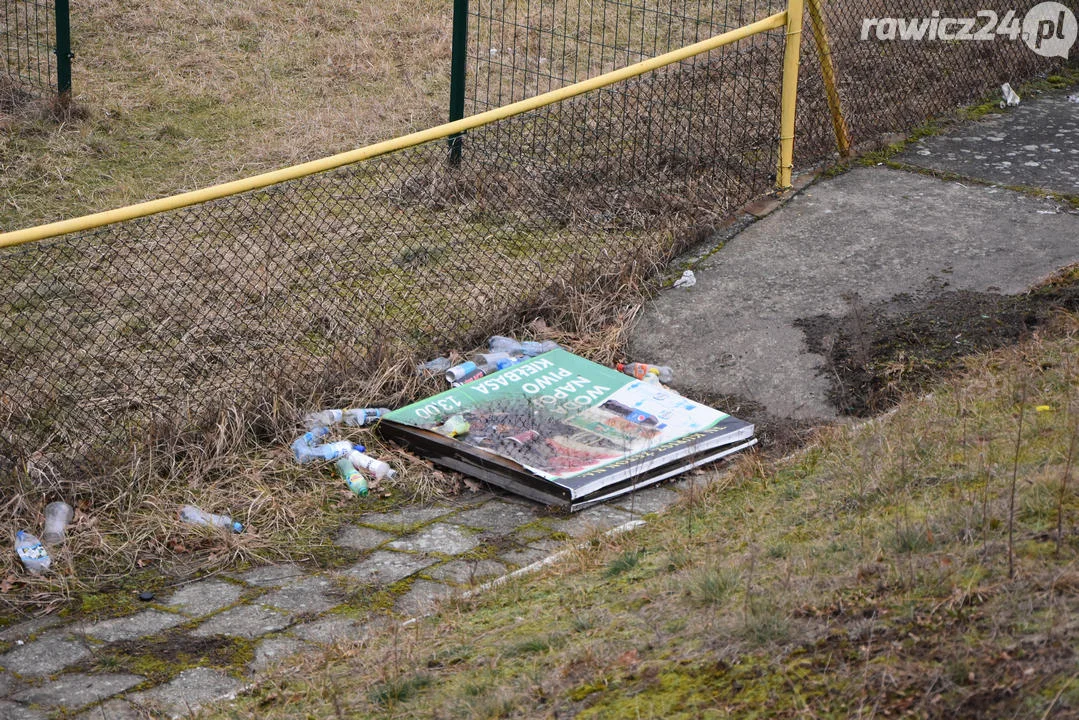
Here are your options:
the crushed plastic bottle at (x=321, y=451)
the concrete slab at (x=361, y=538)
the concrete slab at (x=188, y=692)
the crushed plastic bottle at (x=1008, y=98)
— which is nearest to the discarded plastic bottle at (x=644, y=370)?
the crushed plastic bottle at (x=321, y=451)

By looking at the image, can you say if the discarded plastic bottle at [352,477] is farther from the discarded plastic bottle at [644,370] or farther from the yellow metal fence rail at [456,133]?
the discarded plastic bottle at [644,370]

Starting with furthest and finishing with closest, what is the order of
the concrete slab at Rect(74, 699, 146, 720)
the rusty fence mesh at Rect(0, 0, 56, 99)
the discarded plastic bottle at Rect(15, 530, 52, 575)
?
the rusty fence mesh at Rect(0, 0, 56, 99)
the discarded plastic bottle at Rect(15, 530, 52, 575)
the concrete slab at Rect(74, 699, 146, 720)

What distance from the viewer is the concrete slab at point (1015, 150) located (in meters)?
6.68

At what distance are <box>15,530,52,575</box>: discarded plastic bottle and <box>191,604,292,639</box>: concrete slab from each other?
645 millimetres

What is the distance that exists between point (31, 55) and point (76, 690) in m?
7.26

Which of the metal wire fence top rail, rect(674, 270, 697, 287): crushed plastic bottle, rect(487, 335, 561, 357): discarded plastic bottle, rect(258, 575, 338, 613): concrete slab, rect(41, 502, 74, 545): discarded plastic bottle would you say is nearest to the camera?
rect(258, 575, 338, 613): concrete slab

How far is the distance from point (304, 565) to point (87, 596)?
2.27 feet

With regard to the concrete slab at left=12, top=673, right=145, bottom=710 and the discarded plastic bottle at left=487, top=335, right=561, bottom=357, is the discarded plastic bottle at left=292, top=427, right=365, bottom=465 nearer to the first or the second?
the discarded plastic bottle at left=487, top=335, right=561, bottom=357

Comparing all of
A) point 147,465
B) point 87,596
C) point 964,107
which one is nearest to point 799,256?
point 964,107

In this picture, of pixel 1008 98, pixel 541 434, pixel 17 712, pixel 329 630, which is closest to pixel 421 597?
pixel 329 630

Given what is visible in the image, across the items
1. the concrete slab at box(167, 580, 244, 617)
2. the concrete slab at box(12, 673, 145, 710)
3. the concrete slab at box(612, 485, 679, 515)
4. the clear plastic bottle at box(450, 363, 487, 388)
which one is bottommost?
→ the concrete slab at box(167, 580, 244, 617)

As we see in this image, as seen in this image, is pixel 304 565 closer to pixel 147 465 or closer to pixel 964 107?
pixel 147 465

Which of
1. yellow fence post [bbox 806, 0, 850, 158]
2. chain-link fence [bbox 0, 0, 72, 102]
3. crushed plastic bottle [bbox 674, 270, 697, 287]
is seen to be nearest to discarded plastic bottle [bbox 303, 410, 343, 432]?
crushed plastic bottle [bbox 674, 270, 697, 287]

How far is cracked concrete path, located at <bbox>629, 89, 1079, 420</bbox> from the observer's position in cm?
532
